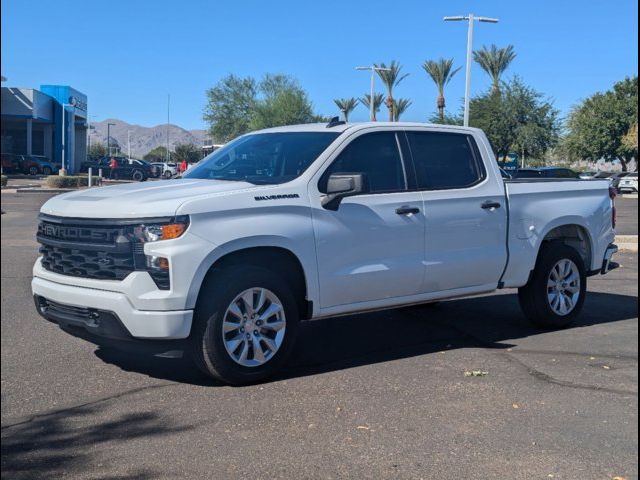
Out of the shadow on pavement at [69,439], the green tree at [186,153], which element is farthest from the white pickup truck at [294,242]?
the green tree at [186,153]

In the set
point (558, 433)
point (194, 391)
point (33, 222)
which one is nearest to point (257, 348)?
point (194, 391)

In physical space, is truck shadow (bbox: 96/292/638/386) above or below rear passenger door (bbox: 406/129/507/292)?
below

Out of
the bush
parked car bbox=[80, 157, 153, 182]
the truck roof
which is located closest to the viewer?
the truck roof

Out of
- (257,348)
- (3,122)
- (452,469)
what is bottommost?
(452,469)

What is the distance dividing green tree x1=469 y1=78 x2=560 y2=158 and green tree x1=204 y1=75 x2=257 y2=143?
1194 inches

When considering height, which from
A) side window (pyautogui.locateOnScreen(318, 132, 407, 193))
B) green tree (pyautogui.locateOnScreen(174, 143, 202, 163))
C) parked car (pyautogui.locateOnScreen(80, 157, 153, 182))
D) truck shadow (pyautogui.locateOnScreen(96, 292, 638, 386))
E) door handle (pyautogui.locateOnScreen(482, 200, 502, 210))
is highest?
green tree (pyautogui.locateOnScreen(174, 143, 202, 163))

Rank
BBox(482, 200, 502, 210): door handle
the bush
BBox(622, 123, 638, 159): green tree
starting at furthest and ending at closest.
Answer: BBox(622, 123, 638, 159): green tree
the bush
BBox(482, 200, 502, 210): door handle

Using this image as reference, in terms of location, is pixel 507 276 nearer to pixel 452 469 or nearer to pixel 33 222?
pixel 452 469

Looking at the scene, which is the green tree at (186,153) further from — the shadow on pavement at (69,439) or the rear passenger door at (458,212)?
the shadow on pavement at (69,439)

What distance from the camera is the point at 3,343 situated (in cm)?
326

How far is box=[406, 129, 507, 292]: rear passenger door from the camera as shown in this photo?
6398mm

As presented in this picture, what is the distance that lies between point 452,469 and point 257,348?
1921 mm

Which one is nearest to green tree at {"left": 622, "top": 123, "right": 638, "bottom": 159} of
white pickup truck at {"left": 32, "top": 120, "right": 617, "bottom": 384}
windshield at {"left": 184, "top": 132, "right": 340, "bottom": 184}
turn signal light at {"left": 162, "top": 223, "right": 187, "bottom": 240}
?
white pickup truck at {"left": 32, "top": 120, "right": 617, "bottom": 384}

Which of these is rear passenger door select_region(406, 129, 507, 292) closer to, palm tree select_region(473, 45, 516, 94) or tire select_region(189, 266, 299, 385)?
tire select_region(189, 266, 299, 385)
